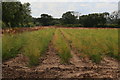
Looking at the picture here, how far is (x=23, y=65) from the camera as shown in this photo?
495cm

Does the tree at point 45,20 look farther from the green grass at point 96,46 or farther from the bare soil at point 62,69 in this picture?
the bare soil at point 62,69

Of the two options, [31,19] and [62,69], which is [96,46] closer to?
[62,69]

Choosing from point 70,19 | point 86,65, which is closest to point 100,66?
point 86,65

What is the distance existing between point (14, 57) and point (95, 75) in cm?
273

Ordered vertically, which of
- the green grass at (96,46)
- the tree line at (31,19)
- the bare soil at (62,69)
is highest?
the tree line at (31,19)

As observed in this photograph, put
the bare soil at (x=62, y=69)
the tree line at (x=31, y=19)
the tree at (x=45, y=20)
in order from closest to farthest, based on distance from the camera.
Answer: the bare soil at (x=62, y=69) → the tree line at (x=31, y=19) → the tree at (x=45, y=20)

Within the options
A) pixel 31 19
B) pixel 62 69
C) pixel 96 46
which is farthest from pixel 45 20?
pixel 62 69

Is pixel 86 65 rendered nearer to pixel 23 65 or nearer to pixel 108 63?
pixel 108 63

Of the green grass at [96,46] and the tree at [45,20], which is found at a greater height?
the tree at [45,20]

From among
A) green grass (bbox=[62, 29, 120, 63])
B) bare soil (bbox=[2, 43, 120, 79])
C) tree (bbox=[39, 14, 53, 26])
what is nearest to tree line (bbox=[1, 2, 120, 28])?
tree (bbox=[39, 14, 53, 26])

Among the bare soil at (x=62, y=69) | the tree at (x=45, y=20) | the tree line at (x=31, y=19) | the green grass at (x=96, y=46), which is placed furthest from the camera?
the tree at (x=45, y=20)

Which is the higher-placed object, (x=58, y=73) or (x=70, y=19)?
(x=70, y=19)

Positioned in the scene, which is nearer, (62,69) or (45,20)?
(62,69)

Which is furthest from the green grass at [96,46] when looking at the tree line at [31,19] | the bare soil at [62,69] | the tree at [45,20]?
the tree at [45,20]
